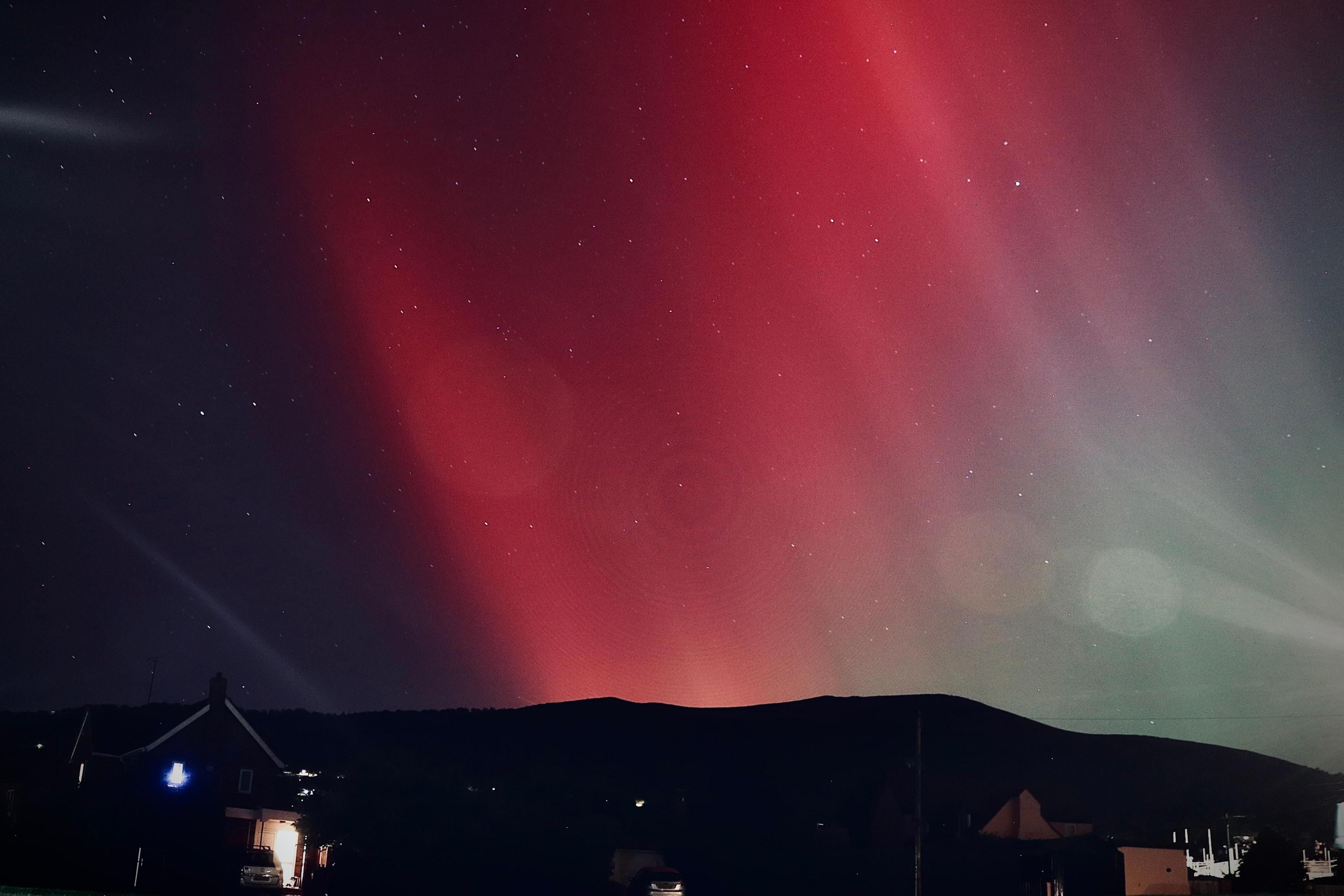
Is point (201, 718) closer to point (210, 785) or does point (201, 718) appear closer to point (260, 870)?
point (210, 785)

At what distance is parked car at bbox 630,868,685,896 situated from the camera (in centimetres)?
4338

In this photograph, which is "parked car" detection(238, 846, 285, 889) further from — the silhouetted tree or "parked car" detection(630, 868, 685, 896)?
the silhouetted tree

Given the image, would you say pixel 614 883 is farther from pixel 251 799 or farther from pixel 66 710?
pixel 66 710

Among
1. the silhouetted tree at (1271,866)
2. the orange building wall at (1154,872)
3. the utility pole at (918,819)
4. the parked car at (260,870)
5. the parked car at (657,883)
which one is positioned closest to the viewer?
the utility pole at (918,819)

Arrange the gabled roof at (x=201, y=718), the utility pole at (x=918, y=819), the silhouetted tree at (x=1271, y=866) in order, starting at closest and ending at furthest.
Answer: the utility pole at (x=918, y=819), the silhouetted tree at (x=1271, y=866), the gabled roof at (x=201, y=718)

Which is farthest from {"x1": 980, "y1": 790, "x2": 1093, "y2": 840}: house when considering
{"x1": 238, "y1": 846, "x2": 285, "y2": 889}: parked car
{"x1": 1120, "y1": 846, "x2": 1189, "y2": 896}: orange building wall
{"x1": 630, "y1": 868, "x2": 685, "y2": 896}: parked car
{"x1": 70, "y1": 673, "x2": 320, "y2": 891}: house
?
{"x1": 238, "y1": 846, "x2": 285, "y2": 889}: parked car

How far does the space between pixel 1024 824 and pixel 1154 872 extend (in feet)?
56.0

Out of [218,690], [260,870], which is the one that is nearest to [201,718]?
[218,690]

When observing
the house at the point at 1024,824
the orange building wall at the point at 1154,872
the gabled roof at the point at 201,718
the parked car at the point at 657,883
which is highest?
the gabled roof at the point at 201,718

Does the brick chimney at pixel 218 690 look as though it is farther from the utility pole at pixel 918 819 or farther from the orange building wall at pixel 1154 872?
the orange building wall at pixel 1154 872

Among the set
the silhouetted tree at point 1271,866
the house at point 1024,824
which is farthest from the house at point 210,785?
the house at point 1024,824

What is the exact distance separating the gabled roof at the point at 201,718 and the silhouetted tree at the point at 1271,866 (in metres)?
44.2

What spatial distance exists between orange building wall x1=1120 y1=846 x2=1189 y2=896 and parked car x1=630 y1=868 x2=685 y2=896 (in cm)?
2105

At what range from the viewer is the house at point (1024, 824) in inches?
2726
